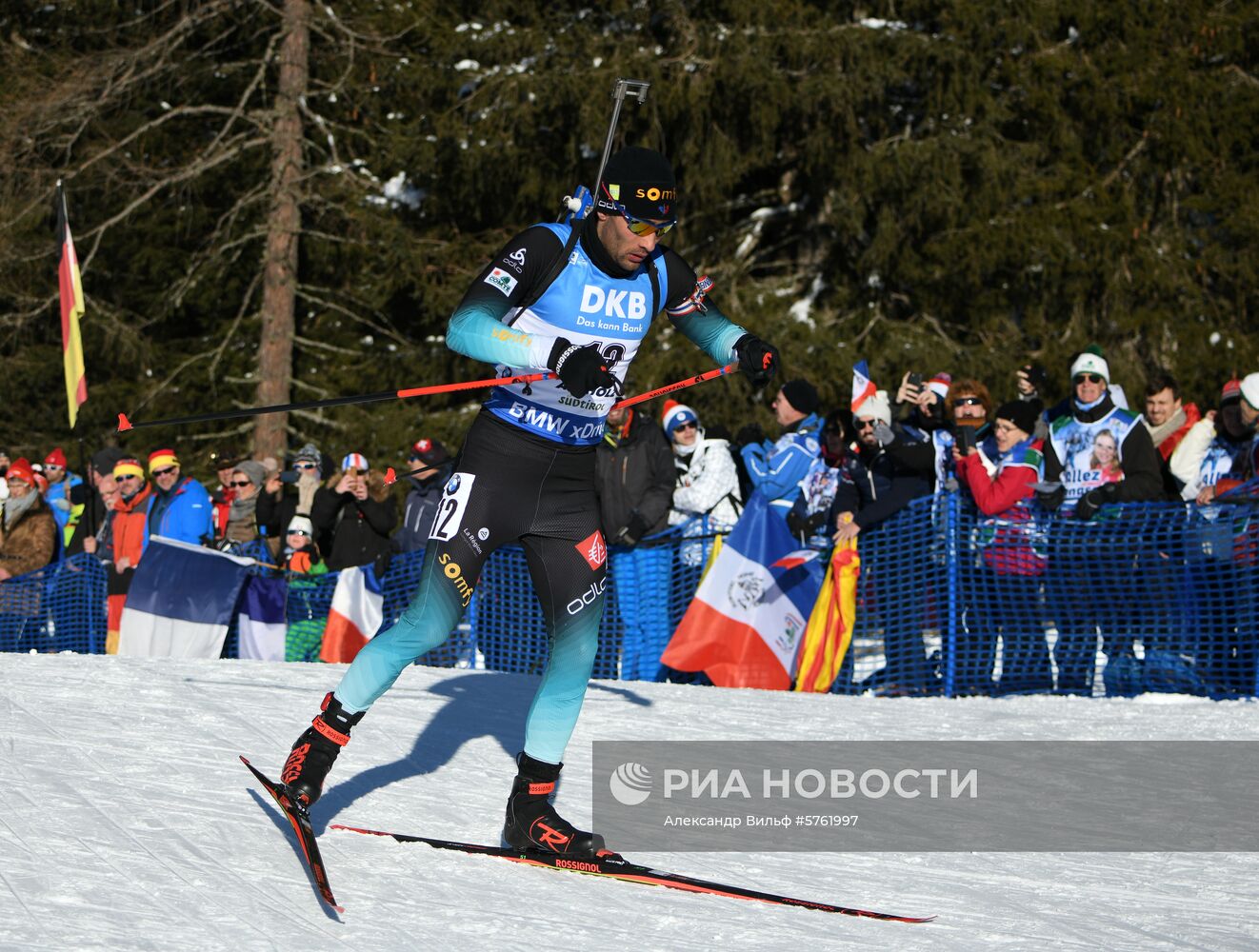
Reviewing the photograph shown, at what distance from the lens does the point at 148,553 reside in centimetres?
1045

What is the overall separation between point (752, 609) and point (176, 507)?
4.25 meters

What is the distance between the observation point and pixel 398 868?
445 centimetres

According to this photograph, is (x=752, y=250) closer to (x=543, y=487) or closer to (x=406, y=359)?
(x=406, y=359)

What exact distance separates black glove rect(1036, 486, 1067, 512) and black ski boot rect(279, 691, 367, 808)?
4691 millimetres

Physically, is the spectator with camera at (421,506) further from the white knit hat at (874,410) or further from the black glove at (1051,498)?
the black glove at (1051,498)

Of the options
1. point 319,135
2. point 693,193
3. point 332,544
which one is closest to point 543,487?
point 332,544

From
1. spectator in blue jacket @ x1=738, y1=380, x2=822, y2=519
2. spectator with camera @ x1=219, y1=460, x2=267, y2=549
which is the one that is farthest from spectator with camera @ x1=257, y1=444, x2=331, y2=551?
spectator in blue jacket @ x1=738, y1=380, x2=822, y2=519

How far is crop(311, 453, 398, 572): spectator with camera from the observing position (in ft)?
34.2

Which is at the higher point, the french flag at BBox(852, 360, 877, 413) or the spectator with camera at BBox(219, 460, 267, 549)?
the french flag at BBox(852, 360, 877, 413)

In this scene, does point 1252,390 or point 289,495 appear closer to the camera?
point 1252,390

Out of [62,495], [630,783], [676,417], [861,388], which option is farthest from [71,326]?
[630,783]

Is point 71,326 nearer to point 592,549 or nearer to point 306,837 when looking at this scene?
point 592,549

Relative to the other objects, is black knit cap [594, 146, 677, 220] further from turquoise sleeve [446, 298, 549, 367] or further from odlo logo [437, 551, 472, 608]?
odlo logo [437, 551, 472, 608]

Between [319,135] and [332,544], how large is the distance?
12.8m
